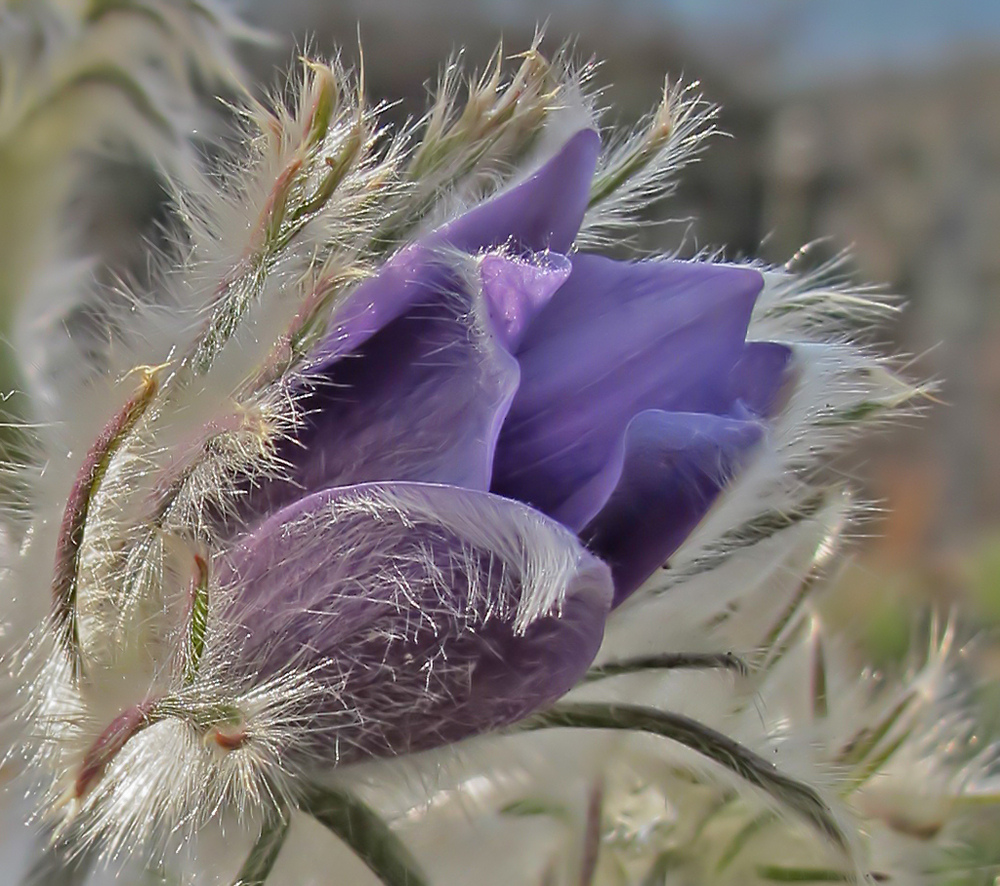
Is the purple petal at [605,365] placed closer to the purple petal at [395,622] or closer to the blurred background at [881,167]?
the purple petal at [395,622]

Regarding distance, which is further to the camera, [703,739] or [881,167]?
[881,167]

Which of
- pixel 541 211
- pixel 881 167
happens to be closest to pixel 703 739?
pixel 541 211

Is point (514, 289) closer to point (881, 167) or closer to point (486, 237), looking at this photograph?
point (486, 237)

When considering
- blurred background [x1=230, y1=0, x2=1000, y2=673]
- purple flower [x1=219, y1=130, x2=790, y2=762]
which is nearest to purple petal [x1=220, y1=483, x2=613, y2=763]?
purple flower [x1=219, y1=130, x2=790, y2=762]

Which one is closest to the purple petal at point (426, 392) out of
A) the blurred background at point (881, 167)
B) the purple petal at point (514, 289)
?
the purple petal at point (514, 289)

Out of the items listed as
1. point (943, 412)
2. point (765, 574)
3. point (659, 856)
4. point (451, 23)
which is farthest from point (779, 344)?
point (943, 412)

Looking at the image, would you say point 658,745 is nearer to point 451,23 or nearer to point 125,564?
point 125,564

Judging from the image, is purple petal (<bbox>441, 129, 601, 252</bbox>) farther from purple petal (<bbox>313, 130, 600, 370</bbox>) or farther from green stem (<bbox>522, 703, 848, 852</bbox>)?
green stem (<bbox>522, 703, 848, 852</bbox>)
